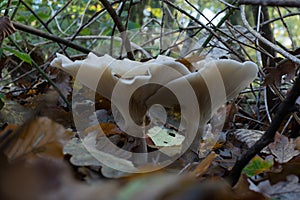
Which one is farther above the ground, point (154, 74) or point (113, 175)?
point (154, 74)

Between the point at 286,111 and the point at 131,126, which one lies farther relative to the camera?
the point at 131,126

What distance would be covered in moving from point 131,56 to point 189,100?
2.82 feet

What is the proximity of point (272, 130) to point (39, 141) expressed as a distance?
0.47m

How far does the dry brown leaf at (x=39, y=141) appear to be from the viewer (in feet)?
2.27

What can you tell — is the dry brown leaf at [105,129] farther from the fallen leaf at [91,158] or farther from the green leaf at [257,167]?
the green leaf at [257,167]

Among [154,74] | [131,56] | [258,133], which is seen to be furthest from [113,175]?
[131,56]

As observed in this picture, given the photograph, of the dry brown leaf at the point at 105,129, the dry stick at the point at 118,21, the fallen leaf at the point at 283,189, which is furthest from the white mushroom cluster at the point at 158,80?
the dry stick at the point at 118,21

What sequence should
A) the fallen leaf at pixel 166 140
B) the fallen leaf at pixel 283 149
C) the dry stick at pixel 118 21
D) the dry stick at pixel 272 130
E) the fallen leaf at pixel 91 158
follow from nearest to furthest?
the dry stick at pixel 272 130 → the fallen leaf at pixel 91 158 → the fallen leaf at pixel 283 149 → the fallen leaf at pixel 166 140 → the dry stick at pixel 118 21

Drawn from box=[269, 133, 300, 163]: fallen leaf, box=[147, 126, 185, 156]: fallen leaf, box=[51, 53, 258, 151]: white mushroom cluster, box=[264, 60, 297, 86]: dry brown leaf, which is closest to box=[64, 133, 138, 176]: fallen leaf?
box=[51, 53, 258, 151]: white mushroom cluster

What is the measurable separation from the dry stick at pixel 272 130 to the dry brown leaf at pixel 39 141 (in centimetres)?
37

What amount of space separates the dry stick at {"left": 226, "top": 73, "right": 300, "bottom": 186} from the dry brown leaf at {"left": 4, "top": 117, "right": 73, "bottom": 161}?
1.21 feet

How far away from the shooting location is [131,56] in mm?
1890

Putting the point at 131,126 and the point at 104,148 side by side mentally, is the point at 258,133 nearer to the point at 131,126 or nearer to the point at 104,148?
the point at 131,126

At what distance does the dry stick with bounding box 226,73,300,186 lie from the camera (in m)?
0.68
